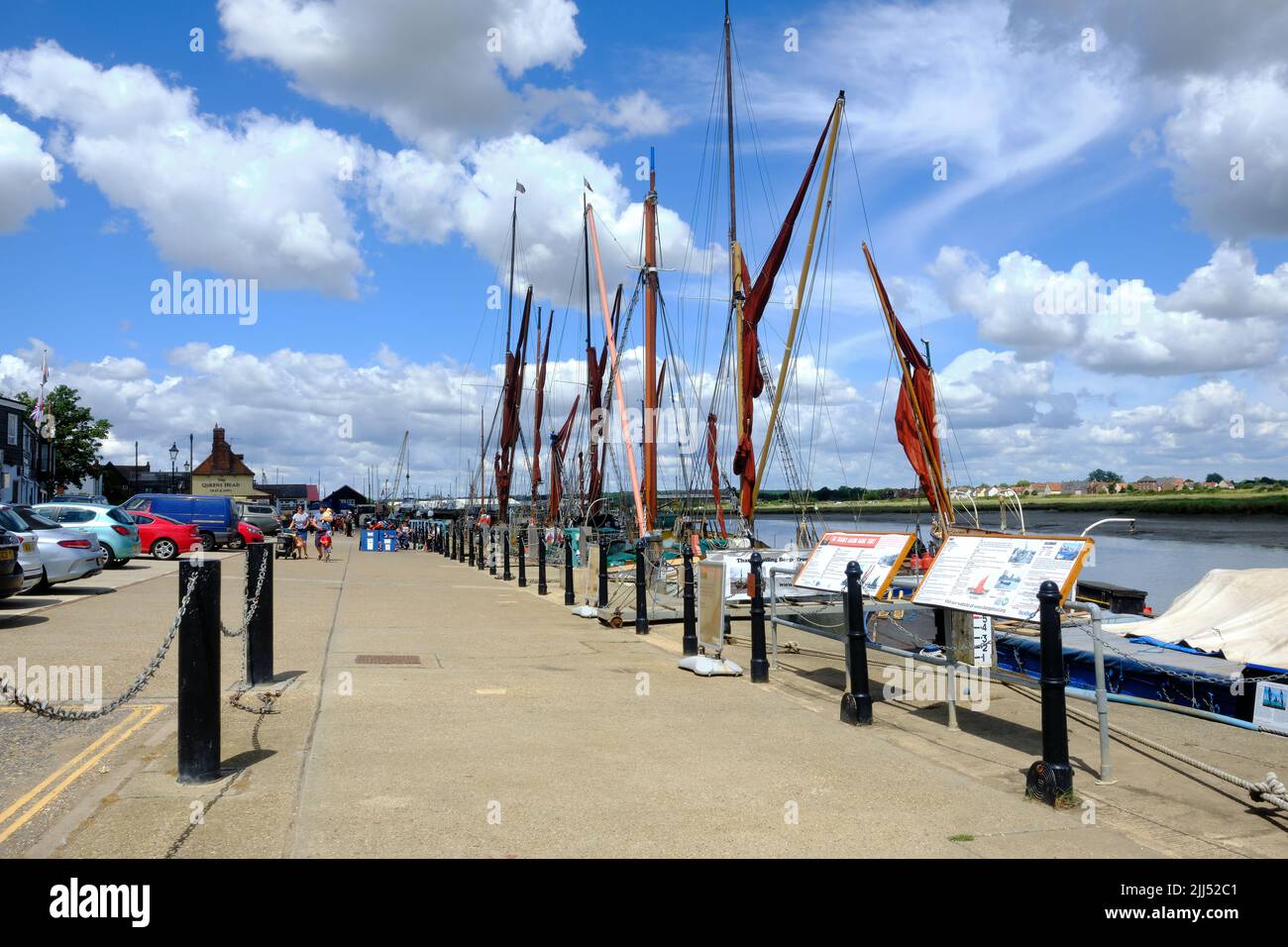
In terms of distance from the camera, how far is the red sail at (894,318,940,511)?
1039 inches

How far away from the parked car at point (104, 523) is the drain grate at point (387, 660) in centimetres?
1415

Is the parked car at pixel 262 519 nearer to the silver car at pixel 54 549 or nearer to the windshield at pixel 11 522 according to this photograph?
the silver car at pixel 54 549

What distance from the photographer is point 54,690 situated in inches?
336

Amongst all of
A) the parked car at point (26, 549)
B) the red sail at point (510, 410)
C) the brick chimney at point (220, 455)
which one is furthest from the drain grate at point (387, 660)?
the brick chimney at point (220, 455)

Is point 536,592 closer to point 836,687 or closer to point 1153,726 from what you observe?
point 836,687

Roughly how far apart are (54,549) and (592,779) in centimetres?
1332

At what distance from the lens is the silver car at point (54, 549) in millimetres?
14938

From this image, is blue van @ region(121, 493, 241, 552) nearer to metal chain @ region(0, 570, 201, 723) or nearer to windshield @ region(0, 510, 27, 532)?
windshield @ region(0, 510, 27, 532)

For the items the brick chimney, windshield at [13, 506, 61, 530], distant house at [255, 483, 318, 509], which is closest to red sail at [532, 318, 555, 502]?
windshield at [13, 506, 61, 530]

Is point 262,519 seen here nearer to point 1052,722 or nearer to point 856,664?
point 856,664

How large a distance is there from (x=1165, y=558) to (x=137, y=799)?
51.9m

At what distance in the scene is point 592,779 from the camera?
20.2ft

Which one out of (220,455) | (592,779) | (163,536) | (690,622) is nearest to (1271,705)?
(592,779)
